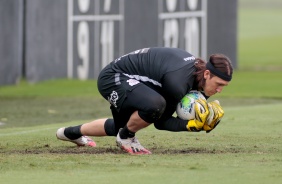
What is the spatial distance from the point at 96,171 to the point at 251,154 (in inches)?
76.0

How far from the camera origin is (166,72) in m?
9.02

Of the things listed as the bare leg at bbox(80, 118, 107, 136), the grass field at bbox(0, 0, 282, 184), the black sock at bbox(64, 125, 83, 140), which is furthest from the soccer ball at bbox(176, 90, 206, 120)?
the black sock at bbox(64, 125, 83, 140)

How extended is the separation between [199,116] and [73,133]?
1514mm

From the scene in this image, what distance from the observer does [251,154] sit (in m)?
9.46

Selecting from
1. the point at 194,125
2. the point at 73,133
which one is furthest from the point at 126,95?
the point at 73,133

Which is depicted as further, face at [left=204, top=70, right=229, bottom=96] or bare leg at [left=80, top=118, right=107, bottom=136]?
bare leg at [left=80, top=118, right=107, bottom=136]

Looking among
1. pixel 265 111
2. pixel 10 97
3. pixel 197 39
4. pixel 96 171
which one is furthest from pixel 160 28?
pixel 96 171

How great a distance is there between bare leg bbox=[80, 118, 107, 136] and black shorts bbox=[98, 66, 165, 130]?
0.21m

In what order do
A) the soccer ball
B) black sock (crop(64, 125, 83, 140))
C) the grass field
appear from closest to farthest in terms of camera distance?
the grass field < the soccer ball < black sock (crop(64, 125, 83, 140))

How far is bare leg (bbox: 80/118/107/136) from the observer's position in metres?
9.78

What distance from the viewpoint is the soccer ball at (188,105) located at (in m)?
9.23

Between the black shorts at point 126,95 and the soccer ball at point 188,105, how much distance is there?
10.1 inches

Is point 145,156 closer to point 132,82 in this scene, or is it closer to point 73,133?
point 132,82

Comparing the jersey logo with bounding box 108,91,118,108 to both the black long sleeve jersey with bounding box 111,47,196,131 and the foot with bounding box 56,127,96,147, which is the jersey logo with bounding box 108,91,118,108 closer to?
the black long sleeve jersey with bounding box 111,47,196,131
